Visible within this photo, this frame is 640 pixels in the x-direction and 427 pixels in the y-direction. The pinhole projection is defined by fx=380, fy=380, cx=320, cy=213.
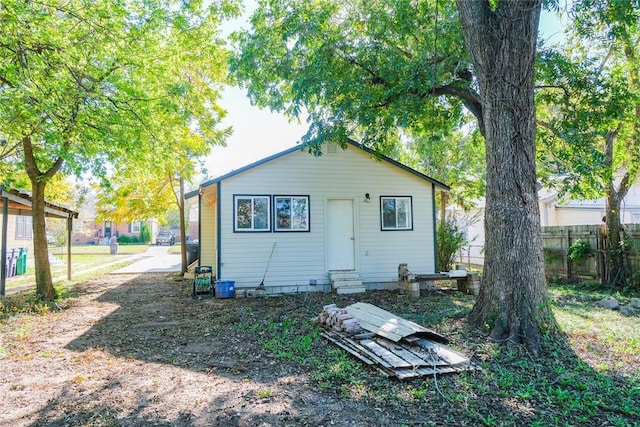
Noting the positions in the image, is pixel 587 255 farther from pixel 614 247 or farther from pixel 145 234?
pixel 145 234

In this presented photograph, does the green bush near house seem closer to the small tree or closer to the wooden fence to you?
the small tree

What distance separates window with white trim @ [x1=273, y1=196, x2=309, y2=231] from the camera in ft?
34.2

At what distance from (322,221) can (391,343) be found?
591 centimetres

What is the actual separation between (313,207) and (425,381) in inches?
273

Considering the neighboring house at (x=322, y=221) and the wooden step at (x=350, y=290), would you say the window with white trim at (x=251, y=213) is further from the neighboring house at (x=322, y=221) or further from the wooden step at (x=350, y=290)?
the wooden step at (x=350, y=290)

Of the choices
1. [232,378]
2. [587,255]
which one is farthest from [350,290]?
[587,255]

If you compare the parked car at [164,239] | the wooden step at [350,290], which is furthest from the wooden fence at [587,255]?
the parked car at [164,239]

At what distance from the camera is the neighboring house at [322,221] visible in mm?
10086

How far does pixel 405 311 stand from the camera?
784 cm

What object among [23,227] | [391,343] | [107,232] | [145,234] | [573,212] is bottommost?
[391,343]

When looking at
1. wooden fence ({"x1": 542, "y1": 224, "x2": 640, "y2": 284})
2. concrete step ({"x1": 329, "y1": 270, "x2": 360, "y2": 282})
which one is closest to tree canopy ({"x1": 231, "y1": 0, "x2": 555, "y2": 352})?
concrete step ({"x1": 329, "y1": 270, "x2": 360, "y2": 282})

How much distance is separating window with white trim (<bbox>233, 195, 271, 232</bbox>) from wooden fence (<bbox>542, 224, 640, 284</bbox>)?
764cm

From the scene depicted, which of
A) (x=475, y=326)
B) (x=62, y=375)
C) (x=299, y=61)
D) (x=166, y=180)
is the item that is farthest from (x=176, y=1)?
(x=475, y=326)

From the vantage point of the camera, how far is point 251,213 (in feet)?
33.5
